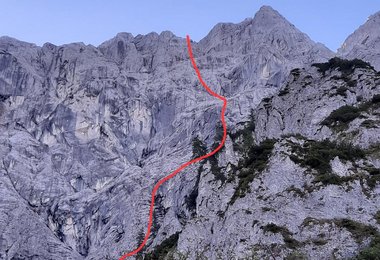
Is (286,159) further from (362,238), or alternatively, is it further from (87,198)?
(87,198)

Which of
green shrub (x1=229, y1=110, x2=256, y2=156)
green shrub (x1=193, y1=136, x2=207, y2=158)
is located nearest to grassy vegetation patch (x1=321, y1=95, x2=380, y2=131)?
green shrub (x1=229, y1=110, x2=256, y2=156)

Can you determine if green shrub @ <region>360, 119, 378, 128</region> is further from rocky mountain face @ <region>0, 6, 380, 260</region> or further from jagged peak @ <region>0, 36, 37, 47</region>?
jagged peak @ <region>0, 36, 37, 47</region>

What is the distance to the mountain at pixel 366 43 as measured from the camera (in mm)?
121250

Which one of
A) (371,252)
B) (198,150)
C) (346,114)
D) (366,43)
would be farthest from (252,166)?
(366,43)

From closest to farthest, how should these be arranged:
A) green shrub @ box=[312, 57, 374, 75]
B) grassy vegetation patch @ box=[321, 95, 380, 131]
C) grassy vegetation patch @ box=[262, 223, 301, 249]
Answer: grassy vegetation patch @ box=[262, 223, 301, 249]
grassy vegetation patch @ box=[321, 95, 380, 131]
green shrub @ box=[312, 57, 374, 75]

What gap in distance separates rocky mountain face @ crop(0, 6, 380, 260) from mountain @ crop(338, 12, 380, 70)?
953 centimetres

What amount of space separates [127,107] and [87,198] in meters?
34.8

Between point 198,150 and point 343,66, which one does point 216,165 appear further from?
point 343,66

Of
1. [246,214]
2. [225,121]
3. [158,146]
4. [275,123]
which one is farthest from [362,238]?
[158,146]

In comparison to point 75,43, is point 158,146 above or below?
below

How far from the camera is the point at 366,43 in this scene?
141875mm

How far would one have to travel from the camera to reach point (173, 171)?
101m

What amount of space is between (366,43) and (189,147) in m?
66.1

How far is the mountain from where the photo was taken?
12125cm
